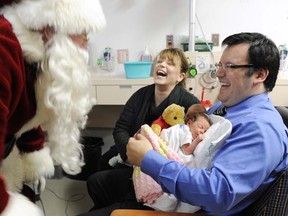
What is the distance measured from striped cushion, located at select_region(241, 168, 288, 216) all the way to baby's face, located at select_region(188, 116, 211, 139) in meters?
0.53

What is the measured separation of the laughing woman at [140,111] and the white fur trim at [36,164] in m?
0.74

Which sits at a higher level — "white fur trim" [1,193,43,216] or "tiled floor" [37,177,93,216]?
"white fur trim" [1,193,43,216]

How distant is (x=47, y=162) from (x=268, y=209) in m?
0.89

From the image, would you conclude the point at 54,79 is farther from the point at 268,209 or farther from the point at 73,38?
the point at 268,209

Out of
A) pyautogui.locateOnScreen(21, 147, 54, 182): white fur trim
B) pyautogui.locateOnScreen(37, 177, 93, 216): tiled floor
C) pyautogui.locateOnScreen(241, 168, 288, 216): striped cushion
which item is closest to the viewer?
pyautogui.locateOnScreen(241, 168, 288, 216): striped cushion

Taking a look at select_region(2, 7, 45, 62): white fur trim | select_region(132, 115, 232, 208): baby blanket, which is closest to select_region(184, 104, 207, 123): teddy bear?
select_region(132, 115, 232, 208): baby blanket

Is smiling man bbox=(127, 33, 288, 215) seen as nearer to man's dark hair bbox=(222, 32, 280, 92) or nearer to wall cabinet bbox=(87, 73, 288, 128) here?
man's dark hair bbox=(222, 32, 280, 92)

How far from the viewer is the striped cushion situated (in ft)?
3.29

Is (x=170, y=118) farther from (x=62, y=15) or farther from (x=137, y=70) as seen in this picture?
(x=62, y=15)

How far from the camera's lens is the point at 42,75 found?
890 millimetres

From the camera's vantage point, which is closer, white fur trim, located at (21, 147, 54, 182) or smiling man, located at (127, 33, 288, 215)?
smiling man, located at (127, 33, 288, 215)

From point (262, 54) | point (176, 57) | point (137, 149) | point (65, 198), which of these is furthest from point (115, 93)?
point (262, 54)

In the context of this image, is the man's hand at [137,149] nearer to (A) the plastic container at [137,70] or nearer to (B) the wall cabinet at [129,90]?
(B) the wall cabinet at [129,90]

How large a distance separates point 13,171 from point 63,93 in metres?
0.41
